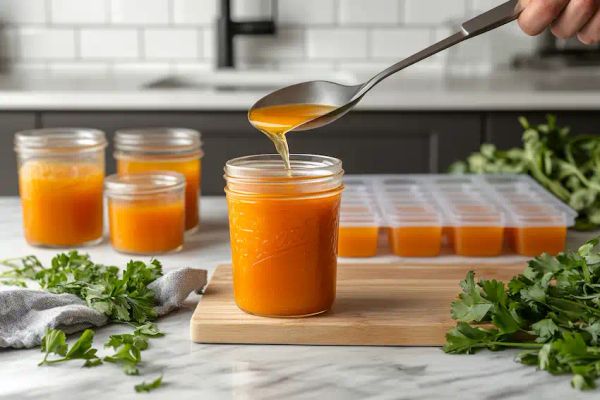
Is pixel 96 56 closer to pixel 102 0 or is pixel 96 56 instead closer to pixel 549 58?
pixel 102 0

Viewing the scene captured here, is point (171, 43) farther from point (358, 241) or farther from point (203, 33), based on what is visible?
point (358, 241)

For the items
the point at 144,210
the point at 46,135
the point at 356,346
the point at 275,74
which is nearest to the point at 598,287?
the point at 356,346

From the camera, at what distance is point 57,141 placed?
1.54 metres

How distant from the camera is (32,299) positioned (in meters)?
1.10

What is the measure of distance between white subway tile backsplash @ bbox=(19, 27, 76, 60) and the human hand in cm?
230

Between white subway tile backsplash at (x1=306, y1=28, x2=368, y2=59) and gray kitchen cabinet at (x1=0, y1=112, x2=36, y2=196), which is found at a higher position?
white subway tile backsplash at (x1=306, y1=28, x2=368, y2=59)

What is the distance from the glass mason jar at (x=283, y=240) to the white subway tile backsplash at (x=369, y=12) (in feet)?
7.51

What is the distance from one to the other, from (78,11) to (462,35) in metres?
2.35

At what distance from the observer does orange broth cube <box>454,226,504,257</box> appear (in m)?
1.44

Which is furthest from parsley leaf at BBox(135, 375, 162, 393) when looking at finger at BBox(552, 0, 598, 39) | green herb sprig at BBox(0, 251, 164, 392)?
finger at BBox(552, 0, 598, 39)

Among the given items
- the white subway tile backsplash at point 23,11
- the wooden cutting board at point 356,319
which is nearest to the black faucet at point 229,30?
the white subway tile backsplash at point 23,11

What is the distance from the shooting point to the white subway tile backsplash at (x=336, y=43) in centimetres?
334

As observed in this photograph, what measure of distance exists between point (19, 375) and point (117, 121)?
1832 millimetres

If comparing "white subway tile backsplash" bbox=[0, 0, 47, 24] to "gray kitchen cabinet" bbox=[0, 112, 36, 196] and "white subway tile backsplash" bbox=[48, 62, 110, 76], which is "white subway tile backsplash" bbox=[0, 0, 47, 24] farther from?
"gray kitchen cabinet" bbox=[0, 112, 36, 196]
